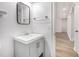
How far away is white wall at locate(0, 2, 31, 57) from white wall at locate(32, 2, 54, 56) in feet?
0.40

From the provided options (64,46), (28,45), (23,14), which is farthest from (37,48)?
(23,14)

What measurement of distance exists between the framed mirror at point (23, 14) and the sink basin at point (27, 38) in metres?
0.16

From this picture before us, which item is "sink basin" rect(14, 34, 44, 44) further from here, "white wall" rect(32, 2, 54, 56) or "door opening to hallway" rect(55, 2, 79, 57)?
"door opening to hallway" rect(55, 2, 79, 57)

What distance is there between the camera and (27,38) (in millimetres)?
1051

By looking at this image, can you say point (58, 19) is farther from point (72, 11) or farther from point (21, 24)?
point (21, 24)

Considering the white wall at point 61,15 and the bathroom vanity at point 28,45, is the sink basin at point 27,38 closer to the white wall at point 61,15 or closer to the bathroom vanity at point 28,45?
the bathroom vanity at point 28,45

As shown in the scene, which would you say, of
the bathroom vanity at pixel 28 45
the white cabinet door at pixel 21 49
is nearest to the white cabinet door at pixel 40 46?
the bathroom vanity at pixel 28 45

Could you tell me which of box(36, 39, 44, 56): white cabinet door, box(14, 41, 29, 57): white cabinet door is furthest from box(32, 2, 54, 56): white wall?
box(14, 41, 29, 57): white cabinet door

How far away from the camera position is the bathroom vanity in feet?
3.41

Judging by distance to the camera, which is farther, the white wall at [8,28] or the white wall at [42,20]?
the white wall at [42,20]

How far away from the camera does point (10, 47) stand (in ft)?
3.50

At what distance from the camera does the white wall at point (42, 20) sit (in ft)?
3.56

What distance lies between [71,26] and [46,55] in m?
0.46

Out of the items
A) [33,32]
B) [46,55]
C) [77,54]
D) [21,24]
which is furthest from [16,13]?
[77,54]
